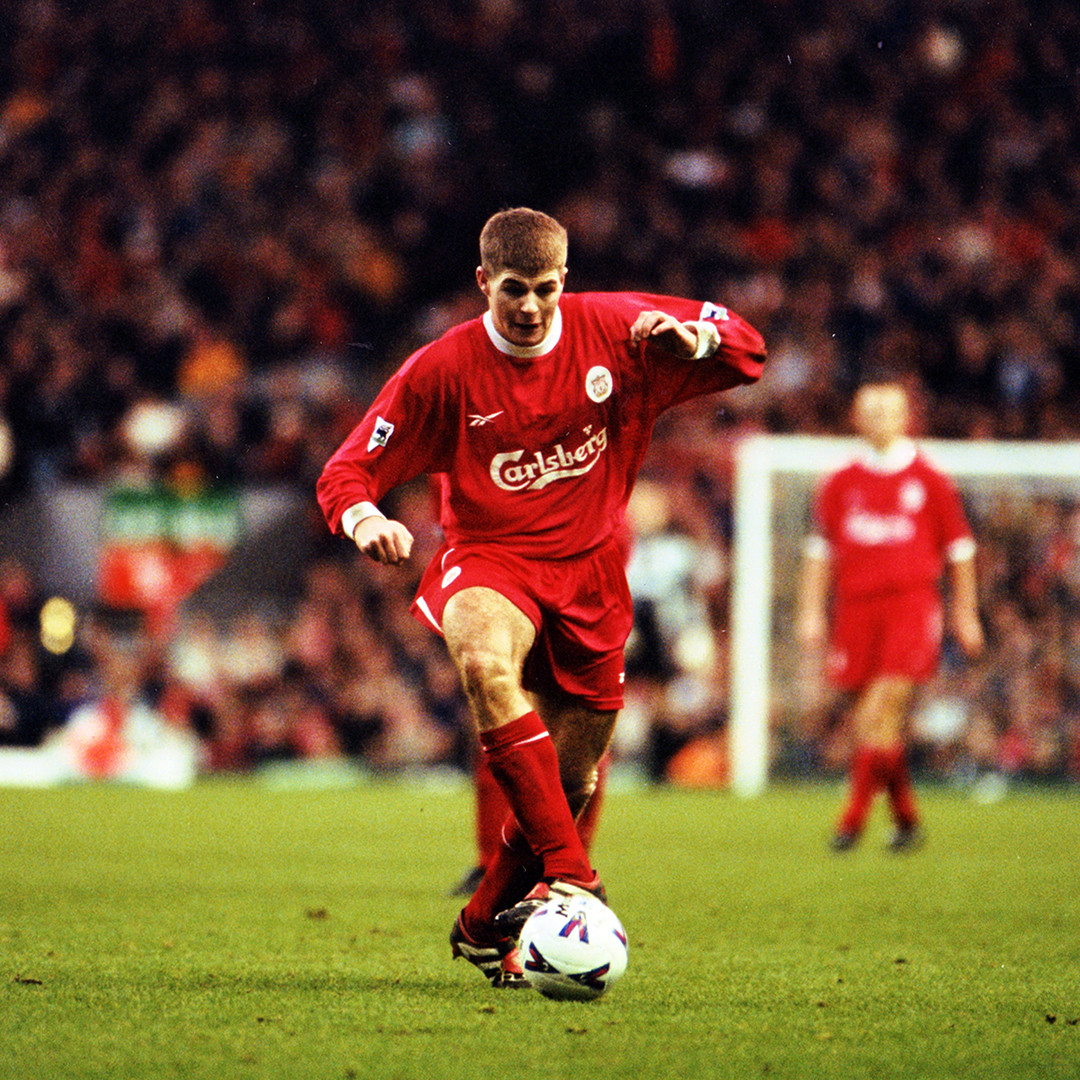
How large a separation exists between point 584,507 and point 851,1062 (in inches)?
70.1

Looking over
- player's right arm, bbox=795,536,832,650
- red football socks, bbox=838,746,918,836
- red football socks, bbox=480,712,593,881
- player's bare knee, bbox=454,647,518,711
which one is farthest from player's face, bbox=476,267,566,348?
player's right arm, bbox=795,536,832,650

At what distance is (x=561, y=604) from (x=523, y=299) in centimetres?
78

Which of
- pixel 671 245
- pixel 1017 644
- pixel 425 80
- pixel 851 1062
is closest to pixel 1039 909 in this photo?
pixel 851 1062

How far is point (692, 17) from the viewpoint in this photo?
725 inches

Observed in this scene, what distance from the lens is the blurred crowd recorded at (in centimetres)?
1359

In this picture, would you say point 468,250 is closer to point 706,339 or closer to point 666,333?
point 706,339

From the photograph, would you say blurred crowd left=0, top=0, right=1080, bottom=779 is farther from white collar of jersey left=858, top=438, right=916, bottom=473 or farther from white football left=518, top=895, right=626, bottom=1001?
white football left=518, top=895, right=626, bottom=1001

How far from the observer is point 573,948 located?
13.4 ft

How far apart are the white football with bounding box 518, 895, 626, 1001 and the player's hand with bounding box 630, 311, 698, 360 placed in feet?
4.62

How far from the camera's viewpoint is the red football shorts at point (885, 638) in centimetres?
898

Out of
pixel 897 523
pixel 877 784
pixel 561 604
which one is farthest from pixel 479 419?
pixel 897 523

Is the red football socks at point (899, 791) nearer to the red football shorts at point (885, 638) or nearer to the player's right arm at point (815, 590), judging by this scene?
the red football shorts at point (885, 638)

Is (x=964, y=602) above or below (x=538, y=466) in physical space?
below

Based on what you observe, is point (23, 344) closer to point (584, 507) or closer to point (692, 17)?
point (692, 17)
